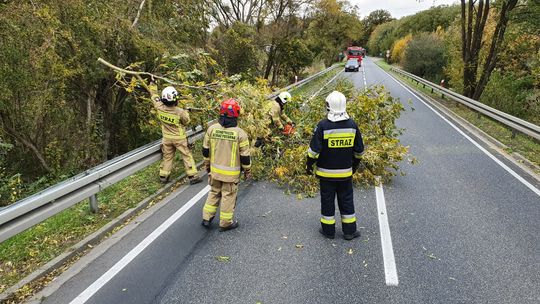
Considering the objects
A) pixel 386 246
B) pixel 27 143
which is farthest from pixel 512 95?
pixel 27 143

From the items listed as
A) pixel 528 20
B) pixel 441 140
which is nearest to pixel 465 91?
pixel 528 20

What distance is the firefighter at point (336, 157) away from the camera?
475 cm

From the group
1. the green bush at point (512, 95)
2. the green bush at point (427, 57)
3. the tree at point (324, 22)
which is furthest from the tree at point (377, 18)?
the green bush at point (512, 95)

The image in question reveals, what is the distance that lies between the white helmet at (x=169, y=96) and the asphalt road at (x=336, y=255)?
1630mm

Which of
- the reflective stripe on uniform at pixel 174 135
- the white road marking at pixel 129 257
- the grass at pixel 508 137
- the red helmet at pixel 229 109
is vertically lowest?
the white road marking at pixel 129 257

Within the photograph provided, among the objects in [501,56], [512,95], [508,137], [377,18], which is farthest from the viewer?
[377,18]

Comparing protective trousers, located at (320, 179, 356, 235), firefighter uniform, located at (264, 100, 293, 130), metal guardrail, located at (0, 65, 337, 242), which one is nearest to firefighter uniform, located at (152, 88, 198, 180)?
metal guardrail, located at (0, 65, 337, 242)

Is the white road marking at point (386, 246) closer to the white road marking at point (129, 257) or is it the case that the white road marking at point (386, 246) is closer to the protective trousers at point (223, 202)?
the protective trousers at point (223, 202)

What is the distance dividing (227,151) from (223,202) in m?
0.72

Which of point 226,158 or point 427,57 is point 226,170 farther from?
point 427,57

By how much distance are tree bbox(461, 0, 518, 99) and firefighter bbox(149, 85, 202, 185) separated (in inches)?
559

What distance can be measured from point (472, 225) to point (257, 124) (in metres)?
3.97

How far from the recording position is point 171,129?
6801mm

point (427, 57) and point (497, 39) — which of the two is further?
point (427, 57)
